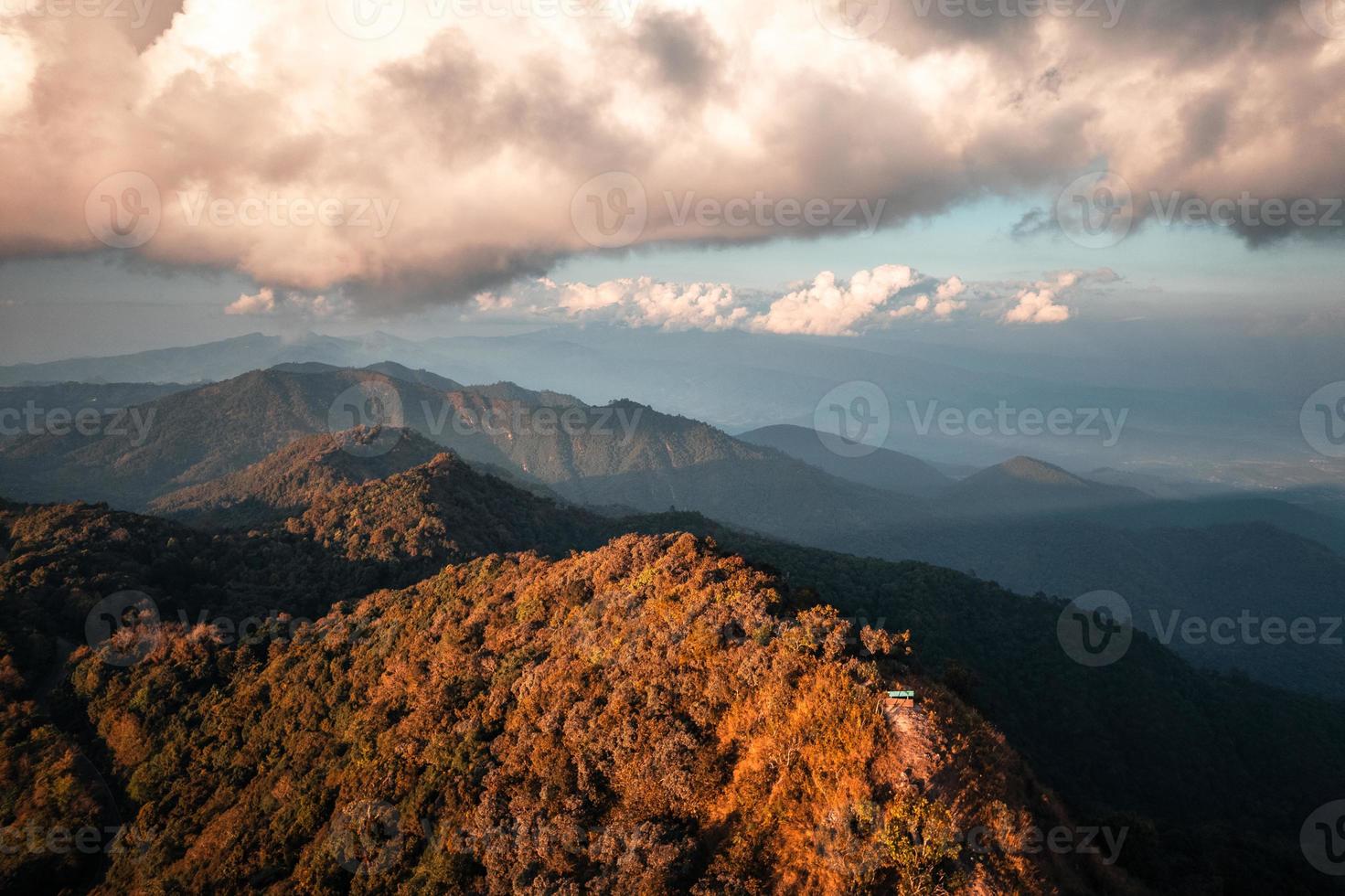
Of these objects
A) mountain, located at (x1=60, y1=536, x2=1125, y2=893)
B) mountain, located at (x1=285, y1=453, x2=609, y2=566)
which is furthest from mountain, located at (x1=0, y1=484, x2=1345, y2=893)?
mountain, located at (x1=285, y1=453, x2=609, y2=566)

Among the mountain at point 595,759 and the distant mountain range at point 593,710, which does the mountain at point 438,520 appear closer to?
the distant mountain range at point 593,710

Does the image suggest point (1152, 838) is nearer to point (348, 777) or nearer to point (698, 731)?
point (698, 731)

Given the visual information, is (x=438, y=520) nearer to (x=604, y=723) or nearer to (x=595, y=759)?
(x=604, y=723)

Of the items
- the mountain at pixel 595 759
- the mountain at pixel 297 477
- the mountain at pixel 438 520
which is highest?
the mountain at pixel 595 759

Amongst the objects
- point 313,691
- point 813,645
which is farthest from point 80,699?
point 813,645

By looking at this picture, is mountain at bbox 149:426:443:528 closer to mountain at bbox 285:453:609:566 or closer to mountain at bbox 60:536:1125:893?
mountain at bbox 285:453:609:566

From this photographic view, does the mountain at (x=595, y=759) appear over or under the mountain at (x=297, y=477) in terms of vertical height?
over

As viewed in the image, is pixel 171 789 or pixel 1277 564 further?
pixel 1277 564

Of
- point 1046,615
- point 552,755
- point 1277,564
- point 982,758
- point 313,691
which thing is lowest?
point 1277,564

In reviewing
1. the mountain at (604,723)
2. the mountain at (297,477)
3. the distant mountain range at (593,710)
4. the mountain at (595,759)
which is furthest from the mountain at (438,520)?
the mountain at (595,759)

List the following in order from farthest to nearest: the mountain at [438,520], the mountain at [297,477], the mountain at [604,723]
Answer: the mountain at [297,477]
the mountain at [438,520]
the mountain at [604,723]

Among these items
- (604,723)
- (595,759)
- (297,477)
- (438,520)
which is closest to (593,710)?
(604,723)
